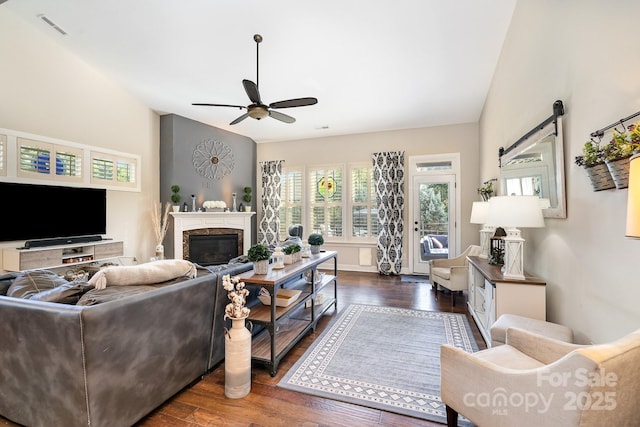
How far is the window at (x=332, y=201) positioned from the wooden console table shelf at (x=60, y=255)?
3462mm

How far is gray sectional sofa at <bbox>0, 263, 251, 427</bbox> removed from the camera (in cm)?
149

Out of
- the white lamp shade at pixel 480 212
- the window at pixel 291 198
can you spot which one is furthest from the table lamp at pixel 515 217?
the window at pixel 291 198

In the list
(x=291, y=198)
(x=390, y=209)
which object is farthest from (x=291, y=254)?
(x=291, y=198)

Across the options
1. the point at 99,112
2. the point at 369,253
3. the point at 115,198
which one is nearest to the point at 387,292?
the point at 369,253

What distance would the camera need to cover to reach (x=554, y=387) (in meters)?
1.08

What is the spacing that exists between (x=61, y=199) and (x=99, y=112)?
1.53 metres

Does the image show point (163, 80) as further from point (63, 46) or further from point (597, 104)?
point (597, 104)

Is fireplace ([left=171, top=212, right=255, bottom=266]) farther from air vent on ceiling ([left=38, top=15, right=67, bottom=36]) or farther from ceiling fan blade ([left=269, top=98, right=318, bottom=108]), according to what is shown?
ceiling fan blade ([left=269, top=98, right=318, bottom=108])

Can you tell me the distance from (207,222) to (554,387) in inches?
229

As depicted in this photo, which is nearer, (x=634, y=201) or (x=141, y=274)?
(x=634, y=201)

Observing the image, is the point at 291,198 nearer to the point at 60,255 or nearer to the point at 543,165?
the point at 60,255

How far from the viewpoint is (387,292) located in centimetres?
466

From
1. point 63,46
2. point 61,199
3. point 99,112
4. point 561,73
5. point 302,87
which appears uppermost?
point 63,46

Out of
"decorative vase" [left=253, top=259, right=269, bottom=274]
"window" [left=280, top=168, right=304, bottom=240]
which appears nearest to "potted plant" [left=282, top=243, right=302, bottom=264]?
"decorative vase" [left=253, top=259, right=269, bottom=274]
